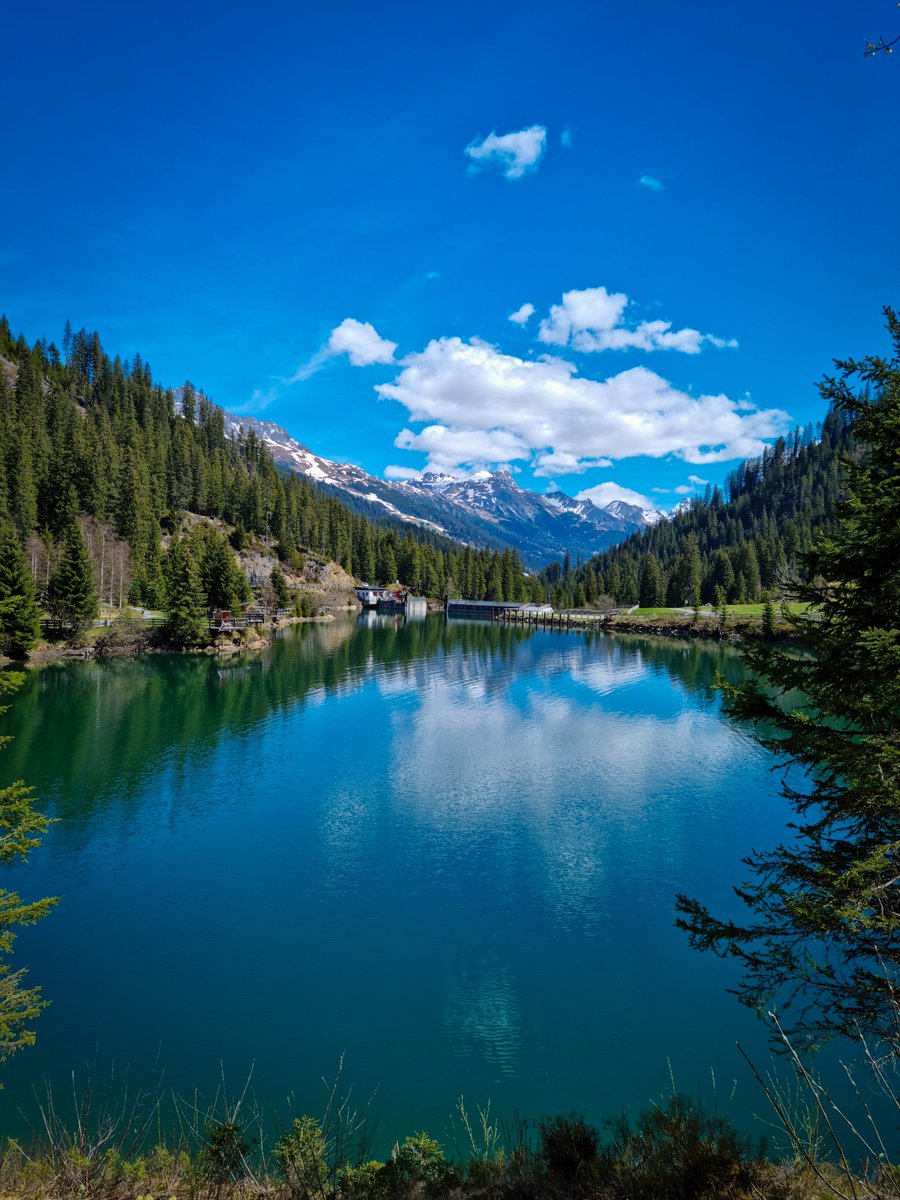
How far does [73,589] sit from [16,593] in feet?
27.3

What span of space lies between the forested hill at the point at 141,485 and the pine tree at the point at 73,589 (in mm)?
8322

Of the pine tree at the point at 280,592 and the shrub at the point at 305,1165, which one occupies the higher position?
the pine tree at the point at 280,592

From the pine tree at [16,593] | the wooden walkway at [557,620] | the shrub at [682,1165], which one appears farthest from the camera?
the wooden walkway at [557,620]

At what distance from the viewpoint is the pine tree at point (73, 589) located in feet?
222

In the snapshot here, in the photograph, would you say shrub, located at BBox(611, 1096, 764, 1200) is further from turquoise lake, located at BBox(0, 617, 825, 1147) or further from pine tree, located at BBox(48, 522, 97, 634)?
pine tree, located at BBox(48, 522, 97, 634)

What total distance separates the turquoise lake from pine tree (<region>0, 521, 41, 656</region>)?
1742cm

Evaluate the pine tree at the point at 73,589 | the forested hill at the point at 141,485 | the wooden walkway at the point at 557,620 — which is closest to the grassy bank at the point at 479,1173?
the pine tree at the point at 73,589

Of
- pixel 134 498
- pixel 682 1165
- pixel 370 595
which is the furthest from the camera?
pixel 370 595

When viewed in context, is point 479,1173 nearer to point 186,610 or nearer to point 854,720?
point 854,720

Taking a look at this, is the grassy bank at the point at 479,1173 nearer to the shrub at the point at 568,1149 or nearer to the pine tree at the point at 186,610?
the shrub at the point at 568,1149

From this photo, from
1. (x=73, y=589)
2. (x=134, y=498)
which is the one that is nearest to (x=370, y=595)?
(x=134, y=498)

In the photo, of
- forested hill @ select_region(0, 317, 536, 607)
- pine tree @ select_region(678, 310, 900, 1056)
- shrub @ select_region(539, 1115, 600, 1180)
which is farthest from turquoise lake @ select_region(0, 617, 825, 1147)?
forested hill @ select_region(0, 317, 536, 607)

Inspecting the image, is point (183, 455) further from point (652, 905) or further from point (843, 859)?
point (843, 859)

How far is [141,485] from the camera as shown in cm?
10094
